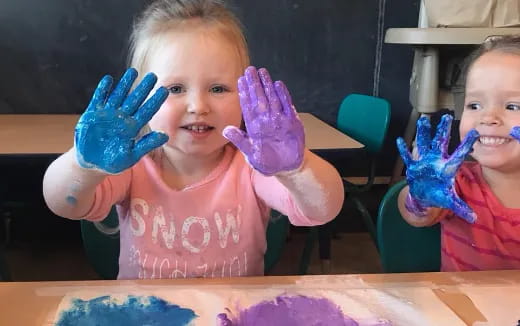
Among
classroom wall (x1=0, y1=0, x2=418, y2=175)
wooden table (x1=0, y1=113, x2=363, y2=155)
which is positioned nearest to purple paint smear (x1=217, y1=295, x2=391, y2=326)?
wooden table (x1=0, y1=113, x2=363, y2=155)

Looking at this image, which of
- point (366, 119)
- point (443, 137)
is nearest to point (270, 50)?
point (366, 119)

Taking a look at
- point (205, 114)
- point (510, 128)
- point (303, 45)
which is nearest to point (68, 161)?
point (205, 114)

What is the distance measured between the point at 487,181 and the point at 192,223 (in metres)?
0.59

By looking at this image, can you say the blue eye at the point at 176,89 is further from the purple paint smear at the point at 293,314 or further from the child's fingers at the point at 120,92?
the purple paint smear at the point at 293,314

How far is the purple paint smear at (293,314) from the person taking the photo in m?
0.72

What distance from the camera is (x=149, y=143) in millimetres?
718

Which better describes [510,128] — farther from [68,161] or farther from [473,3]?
[473,3]

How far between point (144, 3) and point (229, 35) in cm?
167

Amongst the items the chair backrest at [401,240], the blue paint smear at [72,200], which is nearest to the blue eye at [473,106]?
the chair backrest at [401,240]

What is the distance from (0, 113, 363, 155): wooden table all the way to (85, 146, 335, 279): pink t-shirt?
74cm

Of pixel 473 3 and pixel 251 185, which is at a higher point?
pixel 473 3

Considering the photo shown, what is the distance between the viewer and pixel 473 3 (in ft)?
7.70

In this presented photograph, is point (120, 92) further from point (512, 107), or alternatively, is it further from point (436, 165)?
point (512, 107)

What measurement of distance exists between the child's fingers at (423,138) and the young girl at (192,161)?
0.19 metres
